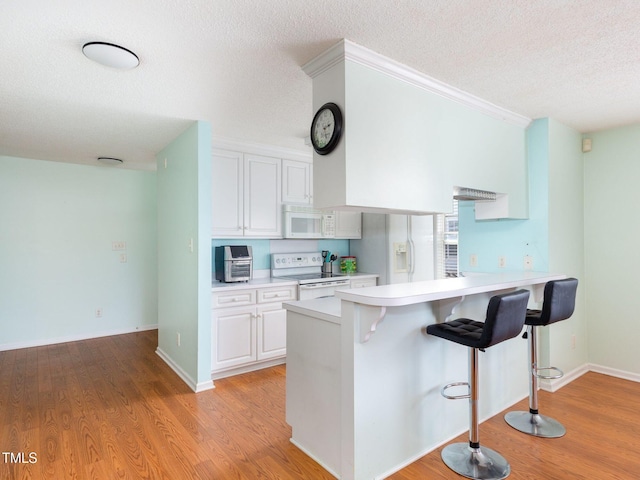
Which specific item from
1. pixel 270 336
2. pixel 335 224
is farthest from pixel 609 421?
pixel 335 224

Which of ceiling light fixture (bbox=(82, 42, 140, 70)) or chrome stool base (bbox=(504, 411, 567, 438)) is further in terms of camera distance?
chrome stool base (bbox=(504, 411, 567, 438))

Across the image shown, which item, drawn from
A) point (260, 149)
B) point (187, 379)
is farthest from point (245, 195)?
point (187, 379)

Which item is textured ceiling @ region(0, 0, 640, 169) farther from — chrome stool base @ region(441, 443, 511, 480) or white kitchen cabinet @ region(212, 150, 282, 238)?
chrome stool base @ region(441, 443, 511, 480)

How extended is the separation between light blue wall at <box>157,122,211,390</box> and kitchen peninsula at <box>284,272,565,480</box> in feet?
3.70

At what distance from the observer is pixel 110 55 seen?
1913mm

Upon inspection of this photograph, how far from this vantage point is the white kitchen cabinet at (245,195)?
3652mm

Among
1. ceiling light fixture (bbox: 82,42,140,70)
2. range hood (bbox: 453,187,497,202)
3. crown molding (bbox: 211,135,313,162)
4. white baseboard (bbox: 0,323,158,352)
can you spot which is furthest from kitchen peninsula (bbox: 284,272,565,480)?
white baseboard (bbox: 0,323,158,352)

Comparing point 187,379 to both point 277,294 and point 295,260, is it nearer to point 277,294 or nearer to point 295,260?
point 277,294

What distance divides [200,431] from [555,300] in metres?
2.51

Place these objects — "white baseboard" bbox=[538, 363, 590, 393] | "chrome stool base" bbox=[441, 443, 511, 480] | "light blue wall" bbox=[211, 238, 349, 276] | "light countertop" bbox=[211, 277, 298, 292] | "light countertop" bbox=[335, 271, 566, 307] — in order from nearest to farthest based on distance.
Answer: "light countertop" bbox=[335, 271, 566, 307], "chrome stool base" bbox=[441, 443, 511, 480], "white baseboard" bbox=[538, 363, 590, 393], "light countertop" bbox=[211, 277, 298, 292], "light blue wall" bbox=[211, 238, 349, 276]

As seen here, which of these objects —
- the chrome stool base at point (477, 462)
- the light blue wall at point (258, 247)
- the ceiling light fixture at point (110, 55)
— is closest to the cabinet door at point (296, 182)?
the light blue wall at point (258, 247)

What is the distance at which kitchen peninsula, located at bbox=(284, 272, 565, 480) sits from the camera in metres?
1.85

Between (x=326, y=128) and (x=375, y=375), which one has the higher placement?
(x=326, y=128)

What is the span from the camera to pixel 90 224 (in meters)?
4.78
